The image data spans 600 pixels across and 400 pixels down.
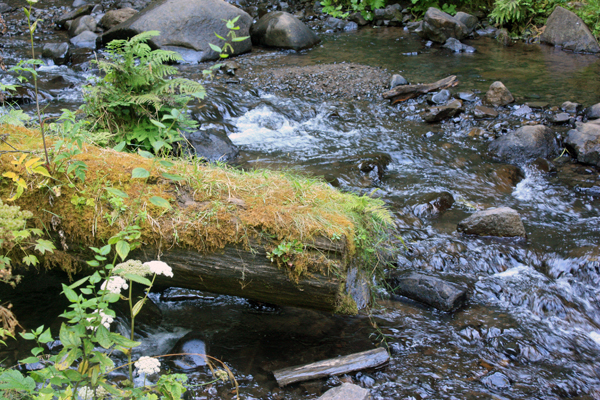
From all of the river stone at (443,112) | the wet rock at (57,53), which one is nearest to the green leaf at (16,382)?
the river stone at (443,112)

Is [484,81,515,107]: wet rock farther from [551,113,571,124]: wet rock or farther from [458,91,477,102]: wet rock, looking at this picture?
[551,113,571,124]: wet rock

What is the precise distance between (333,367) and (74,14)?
642 inches

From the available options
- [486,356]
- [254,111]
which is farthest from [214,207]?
[254,111]

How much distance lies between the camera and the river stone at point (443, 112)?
29.2ft

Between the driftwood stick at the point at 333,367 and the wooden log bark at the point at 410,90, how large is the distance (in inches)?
286

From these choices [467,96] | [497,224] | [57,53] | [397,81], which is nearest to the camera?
[497,224]

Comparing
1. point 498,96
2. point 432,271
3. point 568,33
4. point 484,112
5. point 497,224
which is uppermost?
point 568,33

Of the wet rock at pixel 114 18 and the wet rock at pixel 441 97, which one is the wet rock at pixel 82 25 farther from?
the wet rock at pixel 441 97

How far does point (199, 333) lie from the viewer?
3.68m

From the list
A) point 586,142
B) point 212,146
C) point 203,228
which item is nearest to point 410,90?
point 586,142

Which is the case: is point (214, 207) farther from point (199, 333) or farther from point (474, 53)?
point (474, 53)

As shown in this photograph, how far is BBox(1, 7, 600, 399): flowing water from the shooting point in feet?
11.7

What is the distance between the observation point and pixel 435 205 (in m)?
6.17

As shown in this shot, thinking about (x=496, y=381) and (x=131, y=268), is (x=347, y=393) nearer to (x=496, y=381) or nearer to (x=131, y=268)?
(x=496, y=381)
